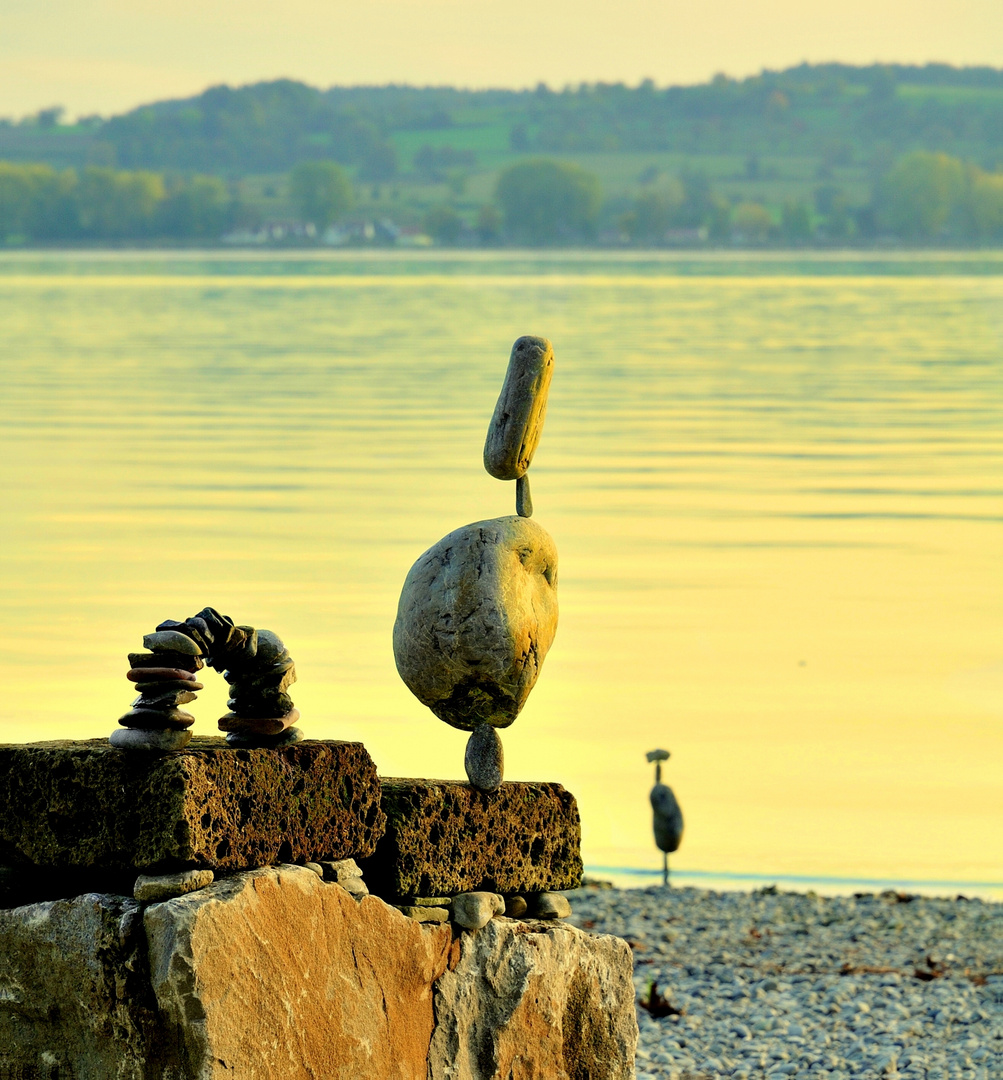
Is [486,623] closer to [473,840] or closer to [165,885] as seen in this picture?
[473,840]

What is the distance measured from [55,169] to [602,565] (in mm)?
162315

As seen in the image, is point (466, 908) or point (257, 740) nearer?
point (257, 740)

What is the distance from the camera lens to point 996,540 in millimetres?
19375

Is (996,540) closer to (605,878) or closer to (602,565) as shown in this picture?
(602,565)

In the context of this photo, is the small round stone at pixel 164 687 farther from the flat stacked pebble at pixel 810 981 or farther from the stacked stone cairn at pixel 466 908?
the flat stacked pebble at pixel 810 981

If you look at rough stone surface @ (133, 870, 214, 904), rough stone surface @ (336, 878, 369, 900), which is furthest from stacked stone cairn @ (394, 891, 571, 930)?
rough stone surface @ (133, 870, 214, 904)

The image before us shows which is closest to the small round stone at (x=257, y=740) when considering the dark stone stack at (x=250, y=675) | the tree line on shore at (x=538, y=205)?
Result: the dark stone stack at (x=250, y=675)

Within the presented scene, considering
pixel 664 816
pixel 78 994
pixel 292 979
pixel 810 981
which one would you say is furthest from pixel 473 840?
pixel 664 816

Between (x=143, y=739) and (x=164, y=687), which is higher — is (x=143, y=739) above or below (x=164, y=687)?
below

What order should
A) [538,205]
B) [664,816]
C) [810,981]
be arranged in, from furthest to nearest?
[538,205] < [664,816] < [810,981]

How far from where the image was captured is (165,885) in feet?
15.0

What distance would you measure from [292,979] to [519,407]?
5.75 ft

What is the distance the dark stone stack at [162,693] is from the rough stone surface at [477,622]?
70cm

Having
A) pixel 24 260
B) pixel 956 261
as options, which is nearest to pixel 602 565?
pixel 956 261
